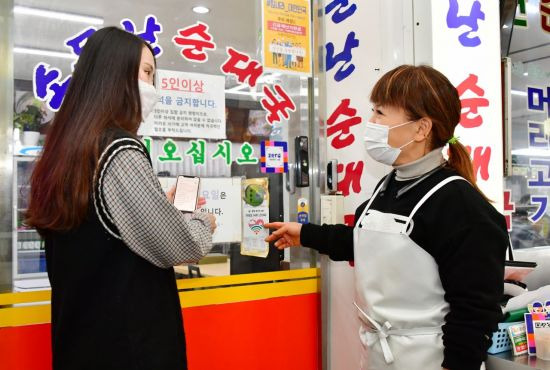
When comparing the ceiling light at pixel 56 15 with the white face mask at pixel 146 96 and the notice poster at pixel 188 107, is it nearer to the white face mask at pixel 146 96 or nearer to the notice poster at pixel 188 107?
the notice poster at pixel 188 107

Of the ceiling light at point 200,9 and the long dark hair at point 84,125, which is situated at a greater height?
the ceiling light at point 200,9

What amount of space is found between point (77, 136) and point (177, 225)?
1.17 ft

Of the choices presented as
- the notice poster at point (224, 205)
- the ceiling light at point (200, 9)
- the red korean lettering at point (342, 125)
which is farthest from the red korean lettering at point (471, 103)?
the ceiling light at point (200, 9)

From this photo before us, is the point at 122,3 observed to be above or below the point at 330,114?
above

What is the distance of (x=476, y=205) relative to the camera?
4.55ft

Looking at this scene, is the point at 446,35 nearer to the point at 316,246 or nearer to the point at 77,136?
the point at 316,246

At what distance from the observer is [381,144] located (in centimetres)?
164

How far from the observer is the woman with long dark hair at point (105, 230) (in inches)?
52.1

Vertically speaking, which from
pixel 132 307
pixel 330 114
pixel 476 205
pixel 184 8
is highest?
pixel 184 8

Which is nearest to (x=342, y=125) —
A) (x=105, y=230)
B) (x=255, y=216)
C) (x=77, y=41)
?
(x=255, y=216)

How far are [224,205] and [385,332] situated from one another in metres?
1.06

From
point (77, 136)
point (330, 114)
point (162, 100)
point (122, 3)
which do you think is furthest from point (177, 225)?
point (330, 114)

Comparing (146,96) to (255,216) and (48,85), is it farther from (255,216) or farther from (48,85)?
(255,216)

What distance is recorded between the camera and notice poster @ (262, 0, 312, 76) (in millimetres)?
2447
